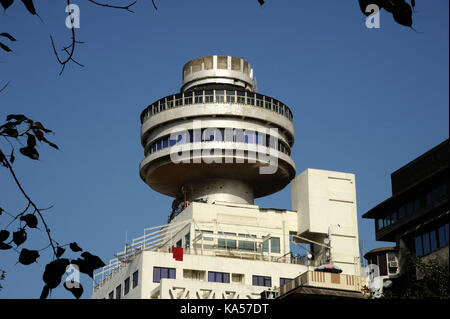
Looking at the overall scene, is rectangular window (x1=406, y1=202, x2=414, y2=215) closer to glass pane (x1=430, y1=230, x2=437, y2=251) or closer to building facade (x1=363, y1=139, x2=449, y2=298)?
building facade (x1=363, y1=139, x2=449, y2=298)

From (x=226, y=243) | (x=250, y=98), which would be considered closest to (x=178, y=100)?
(x=250, y=98)

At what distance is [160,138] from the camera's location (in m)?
102

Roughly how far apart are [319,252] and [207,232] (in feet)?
46.6

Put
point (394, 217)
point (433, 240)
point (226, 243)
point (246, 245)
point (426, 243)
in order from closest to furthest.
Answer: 1. point (433, 240)
2. point (426, 243)
3. point (394, 217)
4. point (226, 243)
5. point (246, 245)

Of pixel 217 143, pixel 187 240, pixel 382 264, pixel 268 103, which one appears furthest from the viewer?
pixel 268 103

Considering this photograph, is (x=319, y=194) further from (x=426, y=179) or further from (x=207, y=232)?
(x=426, y=179)

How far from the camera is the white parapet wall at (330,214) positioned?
323 ft

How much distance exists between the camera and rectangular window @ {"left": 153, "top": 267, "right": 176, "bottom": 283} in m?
87.8

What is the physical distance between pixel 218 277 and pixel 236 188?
56.0 ft

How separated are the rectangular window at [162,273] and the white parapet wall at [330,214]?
1928 centimetres

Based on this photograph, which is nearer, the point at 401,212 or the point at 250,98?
the point at 401,212

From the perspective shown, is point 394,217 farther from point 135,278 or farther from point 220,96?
point 220,96

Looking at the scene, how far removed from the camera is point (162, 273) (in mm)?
88125
